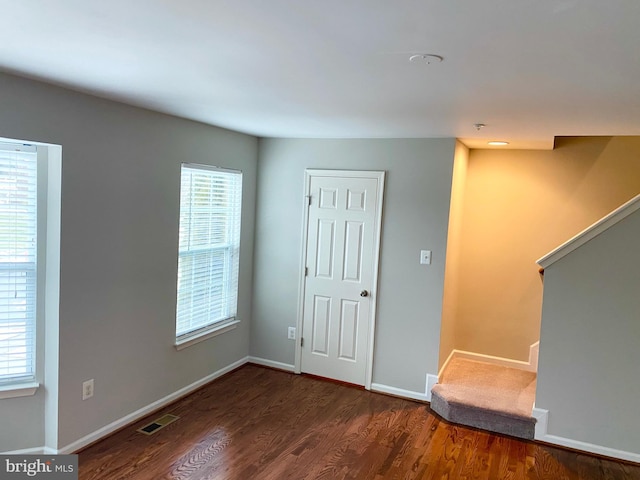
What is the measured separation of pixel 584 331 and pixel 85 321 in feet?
10.9

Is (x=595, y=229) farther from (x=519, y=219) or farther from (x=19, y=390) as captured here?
(x=19, y=390)

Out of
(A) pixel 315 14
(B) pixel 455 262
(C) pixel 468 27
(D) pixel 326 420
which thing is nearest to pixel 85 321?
(D) pixel 326 420

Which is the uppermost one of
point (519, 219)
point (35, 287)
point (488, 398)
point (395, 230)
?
point (519, 219)

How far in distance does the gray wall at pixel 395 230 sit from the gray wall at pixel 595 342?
0.90 m

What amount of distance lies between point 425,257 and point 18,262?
2885mm

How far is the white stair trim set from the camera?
3.12m

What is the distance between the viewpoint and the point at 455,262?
175 inches

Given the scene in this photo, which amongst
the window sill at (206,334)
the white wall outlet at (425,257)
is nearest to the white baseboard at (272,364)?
the window sill at (206,334)

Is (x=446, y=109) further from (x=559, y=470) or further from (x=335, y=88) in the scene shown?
(x=559, y=470)

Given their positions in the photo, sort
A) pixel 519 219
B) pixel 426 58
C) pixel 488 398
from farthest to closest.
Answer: pixel 519 219 → pixel 488 398 → pixel 426 58

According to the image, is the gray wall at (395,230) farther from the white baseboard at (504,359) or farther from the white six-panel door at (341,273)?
the white baseboard at (504,359)

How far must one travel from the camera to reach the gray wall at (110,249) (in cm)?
276

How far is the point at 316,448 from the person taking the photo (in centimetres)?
324

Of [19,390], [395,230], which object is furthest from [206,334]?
[395,230]
